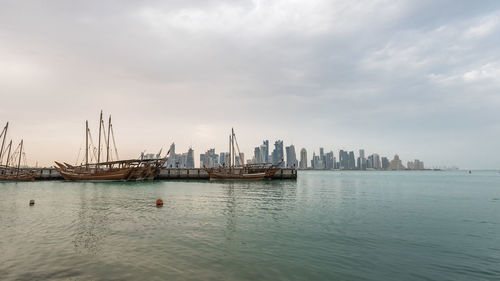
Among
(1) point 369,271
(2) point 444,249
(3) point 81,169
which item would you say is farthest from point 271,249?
(3) point 81,169

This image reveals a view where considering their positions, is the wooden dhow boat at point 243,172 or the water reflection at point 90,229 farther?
the wooden dhow boat at point 243,172

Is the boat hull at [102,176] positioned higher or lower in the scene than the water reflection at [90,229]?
higher

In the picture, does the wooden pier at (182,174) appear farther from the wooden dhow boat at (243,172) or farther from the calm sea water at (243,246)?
the calm sea water at (243,246)

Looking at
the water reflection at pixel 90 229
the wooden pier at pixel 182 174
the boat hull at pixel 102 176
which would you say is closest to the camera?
the water reflection at pixel 90 229

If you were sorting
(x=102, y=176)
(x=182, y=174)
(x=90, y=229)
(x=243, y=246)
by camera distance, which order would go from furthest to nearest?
(x=182, y=174)
(x=102, y=176)
(x=90, y=229)
(x=243, y=246)

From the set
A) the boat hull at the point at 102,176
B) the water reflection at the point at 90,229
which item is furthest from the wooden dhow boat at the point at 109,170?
the water reflection at the point at 90,229

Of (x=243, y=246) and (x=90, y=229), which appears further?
(x=90, y=229)

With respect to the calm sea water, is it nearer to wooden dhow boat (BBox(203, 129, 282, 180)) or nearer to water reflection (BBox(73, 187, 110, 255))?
water reflection (BBox(73, 187, 110, 255))

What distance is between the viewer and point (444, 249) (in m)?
12.1

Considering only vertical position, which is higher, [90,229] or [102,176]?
[102,176]

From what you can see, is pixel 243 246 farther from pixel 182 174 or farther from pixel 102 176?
pixel 182 174

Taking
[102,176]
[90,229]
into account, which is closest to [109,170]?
[102,176]

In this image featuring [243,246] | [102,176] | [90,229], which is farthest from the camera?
[102,176]

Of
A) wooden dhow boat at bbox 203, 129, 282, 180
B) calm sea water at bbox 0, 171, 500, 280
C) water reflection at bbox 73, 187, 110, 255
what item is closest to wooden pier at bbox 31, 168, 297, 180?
wooden dhow boat at bbox 203, 129, 282, 180
